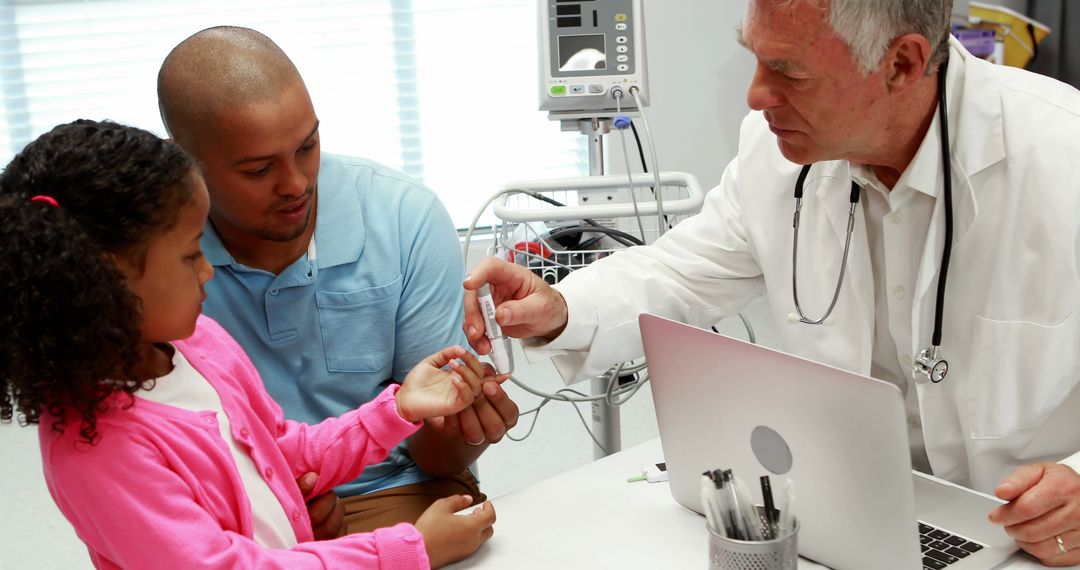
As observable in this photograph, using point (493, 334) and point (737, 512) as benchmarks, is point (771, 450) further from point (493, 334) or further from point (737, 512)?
point (493, 334)

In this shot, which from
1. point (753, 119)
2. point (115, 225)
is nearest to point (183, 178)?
point (115, 225)

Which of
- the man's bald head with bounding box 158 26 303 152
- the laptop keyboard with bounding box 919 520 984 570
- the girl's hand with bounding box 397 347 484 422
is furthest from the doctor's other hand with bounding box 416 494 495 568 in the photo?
the man's bald head with bounding box 158 26 303 152

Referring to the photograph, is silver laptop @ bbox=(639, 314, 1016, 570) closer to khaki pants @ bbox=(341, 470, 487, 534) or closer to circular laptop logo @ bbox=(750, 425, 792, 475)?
circular laptop logo @ bbox=(750, 425, 792, 475)

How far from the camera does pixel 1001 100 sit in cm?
121

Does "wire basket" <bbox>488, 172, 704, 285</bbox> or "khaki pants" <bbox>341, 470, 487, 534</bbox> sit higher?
"wire basket" <bbox>488, 172, 704, 285</bbox>

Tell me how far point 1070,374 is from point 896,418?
493mm

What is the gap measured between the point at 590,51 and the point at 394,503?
1.06m

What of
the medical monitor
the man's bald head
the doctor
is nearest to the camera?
the doctor

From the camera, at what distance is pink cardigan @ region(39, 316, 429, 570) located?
0.91 metres

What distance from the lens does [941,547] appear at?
3.31 ft

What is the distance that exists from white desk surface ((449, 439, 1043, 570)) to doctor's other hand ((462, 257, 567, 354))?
0.21m

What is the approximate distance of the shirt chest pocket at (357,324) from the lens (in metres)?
1.45

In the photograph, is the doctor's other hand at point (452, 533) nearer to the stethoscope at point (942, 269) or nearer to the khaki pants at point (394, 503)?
the khaki pants at point (394, 503)

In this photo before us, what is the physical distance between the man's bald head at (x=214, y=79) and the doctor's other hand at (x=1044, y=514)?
3.31 feet
